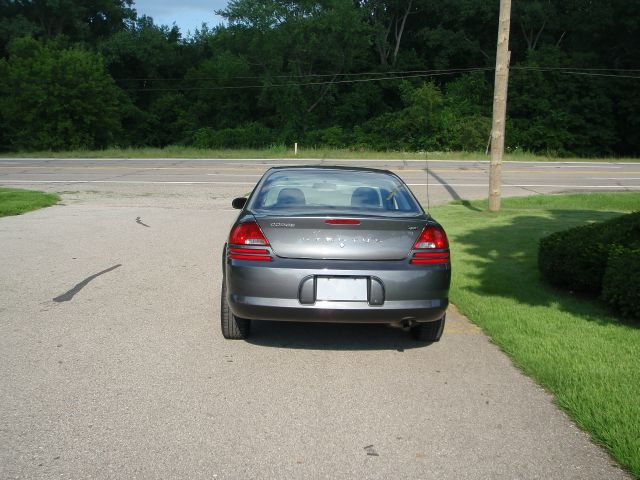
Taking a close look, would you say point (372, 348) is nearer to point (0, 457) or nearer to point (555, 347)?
point (555, 347)

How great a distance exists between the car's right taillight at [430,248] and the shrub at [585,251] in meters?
2.23

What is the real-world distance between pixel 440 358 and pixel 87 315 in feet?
10.8

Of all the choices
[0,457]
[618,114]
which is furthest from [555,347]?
[618,114]

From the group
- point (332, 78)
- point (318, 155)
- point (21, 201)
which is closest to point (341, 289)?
point (21, 201)

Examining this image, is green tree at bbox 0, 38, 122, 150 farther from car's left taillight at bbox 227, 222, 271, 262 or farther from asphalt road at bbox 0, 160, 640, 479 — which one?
car's left taillight at bbox 227, 222, 271, 262

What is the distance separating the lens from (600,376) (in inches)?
174

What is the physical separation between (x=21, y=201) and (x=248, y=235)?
12.6m

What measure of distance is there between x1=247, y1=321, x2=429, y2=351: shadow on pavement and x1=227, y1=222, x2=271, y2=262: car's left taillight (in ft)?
2.97

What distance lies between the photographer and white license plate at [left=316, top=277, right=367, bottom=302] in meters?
4.72

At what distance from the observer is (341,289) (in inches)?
186

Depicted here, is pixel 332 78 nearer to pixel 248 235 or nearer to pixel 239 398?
Result: pixel 248 235

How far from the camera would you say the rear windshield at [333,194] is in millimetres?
5305

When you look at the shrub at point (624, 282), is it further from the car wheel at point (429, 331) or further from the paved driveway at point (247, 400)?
the car wheel at point (429, 331)

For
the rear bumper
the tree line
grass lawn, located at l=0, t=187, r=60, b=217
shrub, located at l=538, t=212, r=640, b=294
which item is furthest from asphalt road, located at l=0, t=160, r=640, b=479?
the tree line
